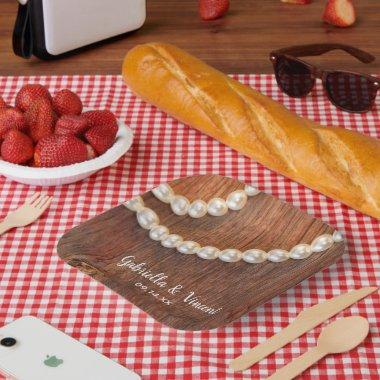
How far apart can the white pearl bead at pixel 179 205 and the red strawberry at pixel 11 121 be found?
0.26 metres

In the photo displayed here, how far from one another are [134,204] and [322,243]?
0.26m

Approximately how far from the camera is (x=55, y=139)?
4.42 ft

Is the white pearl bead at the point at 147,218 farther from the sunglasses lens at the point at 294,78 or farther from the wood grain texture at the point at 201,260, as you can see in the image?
the sunglasses lens at the point at 294,78

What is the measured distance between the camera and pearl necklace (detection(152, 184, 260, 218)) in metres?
1.30

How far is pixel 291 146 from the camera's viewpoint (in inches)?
56.1

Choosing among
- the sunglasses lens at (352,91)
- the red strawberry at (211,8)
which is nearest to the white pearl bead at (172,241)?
the sunglasses lens at (352,91)

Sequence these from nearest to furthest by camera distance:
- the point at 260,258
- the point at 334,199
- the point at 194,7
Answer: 1. the point at 260,258
2. the point at 334,199
3. the point at 194,7

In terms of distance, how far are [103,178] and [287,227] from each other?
0.33 meters

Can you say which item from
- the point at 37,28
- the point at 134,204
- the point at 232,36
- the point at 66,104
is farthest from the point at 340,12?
the point at 134,204

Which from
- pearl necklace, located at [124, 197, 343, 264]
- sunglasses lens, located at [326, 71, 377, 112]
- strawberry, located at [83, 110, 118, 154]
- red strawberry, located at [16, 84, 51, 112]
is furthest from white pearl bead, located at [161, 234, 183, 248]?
sunglasses lens, located at [326, 71, 377, 112]

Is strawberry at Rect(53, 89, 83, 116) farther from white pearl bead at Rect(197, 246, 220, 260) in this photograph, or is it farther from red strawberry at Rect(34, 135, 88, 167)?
white pearl bead at Rect(197, 246, 220, 260)

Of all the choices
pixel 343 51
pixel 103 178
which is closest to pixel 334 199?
pixel 103 178

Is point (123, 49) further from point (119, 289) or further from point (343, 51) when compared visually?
point (119, 289)

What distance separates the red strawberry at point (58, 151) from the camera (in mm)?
1339
